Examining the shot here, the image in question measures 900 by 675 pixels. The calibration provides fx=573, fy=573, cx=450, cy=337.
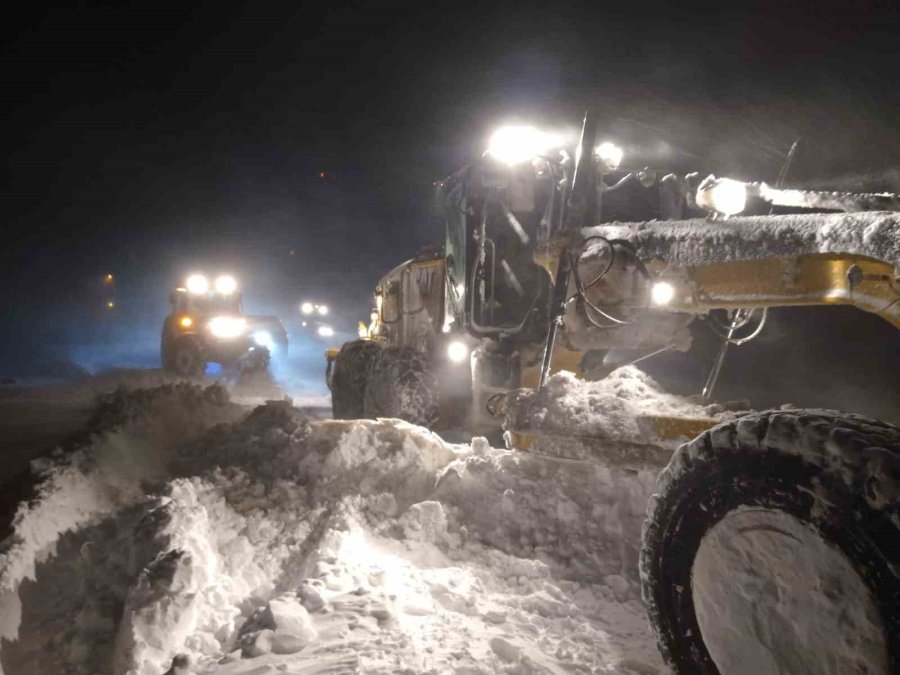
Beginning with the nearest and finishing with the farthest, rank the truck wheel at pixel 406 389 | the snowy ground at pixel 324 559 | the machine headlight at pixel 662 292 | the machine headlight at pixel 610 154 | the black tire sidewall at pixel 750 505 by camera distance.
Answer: the black tire sidewall at pixel 750 505, the snowy ground at pixel 324 559, the machine headlight at pixel 662 292, the machine headlight at pixel 610 154, the truck wheel at pixel 406 389

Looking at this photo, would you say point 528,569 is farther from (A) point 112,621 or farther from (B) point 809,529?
(A) point 112,621

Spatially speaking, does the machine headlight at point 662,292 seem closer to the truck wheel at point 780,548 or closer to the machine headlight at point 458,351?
the truck wheel at point 780,548

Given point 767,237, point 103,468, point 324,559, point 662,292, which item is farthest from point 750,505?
point 103,468

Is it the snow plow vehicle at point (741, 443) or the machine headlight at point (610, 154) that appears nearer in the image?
the snow plow vehicle at point (741, 443)

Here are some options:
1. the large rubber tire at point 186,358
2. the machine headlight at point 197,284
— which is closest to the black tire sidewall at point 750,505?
the large rubber tire at point 186,358

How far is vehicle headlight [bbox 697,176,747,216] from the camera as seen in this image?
2.66 meters

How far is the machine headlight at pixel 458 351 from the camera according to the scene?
672 cm

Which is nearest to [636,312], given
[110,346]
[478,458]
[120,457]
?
[478,458]

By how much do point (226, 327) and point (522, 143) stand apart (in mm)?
13046

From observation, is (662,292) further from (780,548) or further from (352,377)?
(352,377)

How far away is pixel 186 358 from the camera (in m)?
16.3

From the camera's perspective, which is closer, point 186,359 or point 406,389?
point 406,389

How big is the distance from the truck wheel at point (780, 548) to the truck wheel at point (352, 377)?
6.58 m

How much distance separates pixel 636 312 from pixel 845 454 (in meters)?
2.57
